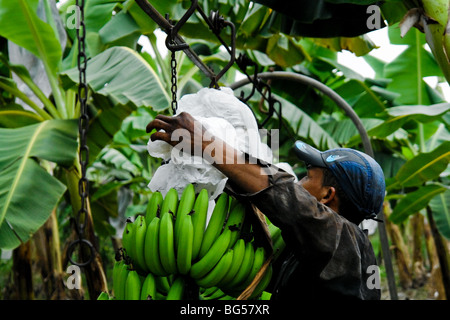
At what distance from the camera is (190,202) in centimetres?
117

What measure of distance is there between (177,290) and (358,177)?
585 mm

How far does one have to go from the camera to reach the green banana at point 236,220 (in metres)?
1.20

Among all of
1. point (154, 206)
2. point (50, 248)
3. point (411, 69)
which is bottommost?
point (154, 206)

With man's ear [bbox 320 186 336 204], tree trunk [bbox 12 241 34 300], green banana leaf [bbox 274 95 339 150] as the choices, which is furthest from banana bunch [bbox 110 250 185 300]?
tree trunk [bbox 12 241 34 300]

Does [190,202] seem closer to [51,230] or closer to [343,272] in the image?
[343,272]

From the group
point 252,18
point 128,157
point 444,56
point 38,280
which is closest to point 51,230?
point 128,157

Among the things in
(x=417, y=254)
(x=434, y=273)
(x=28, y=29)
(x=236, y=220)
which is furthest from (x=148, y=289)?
(x=417, y=254)

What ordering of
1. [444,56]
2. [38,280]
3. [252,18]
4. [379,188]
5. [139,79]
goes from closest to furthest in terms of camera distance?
[379,188] < [444,56] < [139,79] < [252,18] < [38,280]

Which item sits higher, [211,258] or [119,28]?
[119,28]

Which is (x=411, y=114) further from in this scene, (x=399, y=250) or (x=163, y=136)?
(x=399, y=250)

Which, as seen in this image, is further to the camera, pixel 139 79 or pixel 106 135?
pixel 106 135

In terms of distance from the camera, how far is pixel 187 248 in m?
1.12
